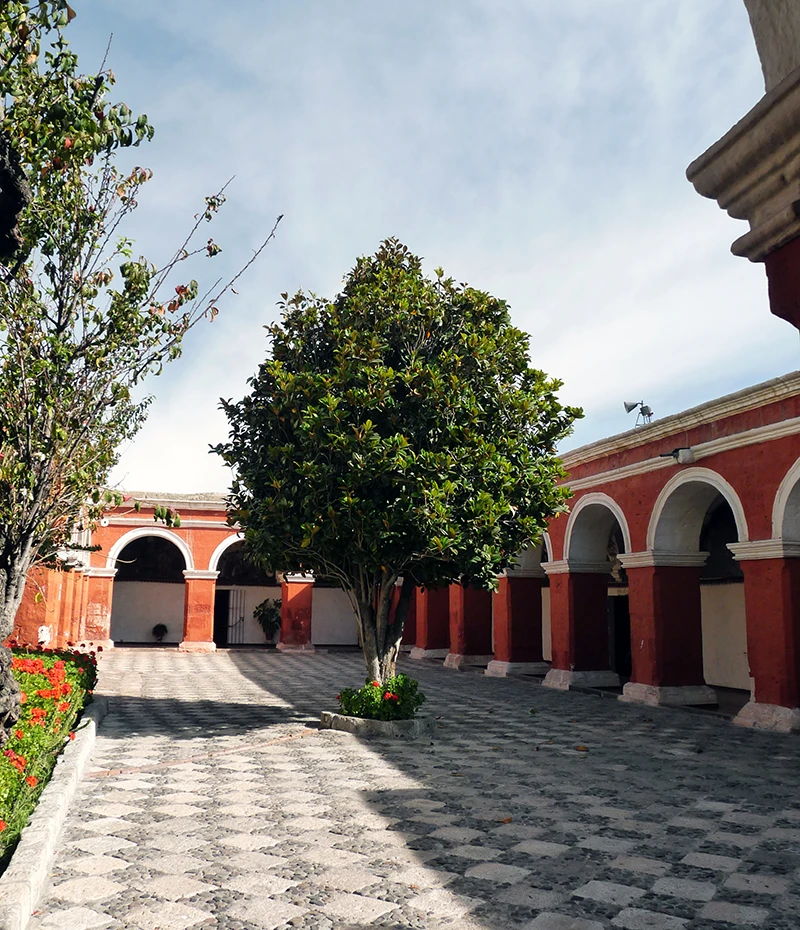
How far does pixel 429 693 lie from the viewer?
1507 centimetres

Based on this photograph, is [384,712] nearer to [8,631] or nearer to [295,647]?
[8,631]

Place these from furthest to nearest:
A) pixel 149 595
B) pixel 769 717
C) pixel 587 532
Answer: pixel 149 595 < pixel 587 532 < pixel 769 717

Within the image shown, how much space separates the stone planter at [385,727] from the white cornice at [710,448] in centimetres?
607

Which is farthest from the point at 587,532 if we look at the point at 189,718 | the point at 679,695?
the point at 189,718

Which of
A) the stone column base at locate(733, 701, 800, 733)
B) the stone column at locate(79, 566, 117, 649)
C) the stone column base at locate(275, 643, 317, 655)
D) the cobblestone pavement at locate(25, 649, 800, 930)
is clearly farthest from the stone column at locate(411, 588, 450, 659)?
the stone column base at locate(733, 701, 800, 733)

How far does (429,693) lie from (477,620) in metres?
5.76

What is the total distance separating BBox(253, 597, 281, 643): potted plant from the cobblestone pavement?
16977 millimetres

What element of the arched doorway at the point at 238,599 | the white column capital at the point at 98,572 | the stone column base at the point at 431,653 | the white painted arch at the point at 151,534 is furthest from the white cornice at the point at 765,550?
the arched doorway at the point at 238,599

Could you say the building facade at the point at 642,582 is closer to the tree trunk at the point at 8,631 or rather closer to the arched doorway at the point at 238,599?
the arched doorway at the point at 238,599

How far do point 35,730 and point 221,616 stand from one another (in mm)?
23056

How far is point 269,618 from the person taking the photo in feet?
92.8

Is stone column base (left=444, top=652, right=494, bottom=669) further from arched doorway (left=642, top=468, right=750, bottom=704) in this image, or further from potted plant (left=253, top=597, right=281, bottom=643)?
potted plant (left=253, top=597, right=281, bottom=643)

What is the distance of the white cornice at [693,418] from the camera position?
37.3 feet

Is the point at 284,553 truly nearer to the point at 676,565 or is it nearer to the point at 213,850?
the point at 213,850
